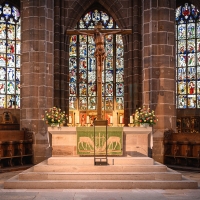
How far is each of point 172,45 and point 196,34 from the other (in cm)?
498

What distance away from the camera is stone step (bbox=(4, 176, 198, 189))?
9.30 metres

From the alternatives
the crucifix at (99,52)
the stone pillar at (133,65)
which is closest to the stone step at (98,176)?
the crucifix at (99,52)

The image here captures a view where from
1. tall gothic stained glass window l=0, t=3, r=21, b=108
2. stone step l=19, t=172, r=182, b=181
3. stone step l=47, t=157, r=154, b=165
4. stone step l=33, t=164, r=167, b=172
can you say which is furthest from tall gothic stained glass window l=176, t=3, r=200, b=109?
stone step l=19, t=172, r=182, b=181

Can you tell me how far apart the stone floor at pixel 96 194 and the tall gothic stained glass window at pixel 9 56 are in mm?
10640

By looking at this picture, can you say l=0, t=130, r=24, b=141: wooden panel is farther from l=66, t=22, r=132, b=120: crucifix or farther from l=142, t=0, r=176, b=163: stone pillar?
l=142, t=0, r=176, b=163: stone pillar

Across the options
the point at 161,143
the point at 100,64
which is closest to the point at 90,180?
the point at 100,64

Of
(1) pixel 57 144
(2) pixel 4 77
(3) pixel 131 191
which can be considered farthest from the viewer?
(2) pixel 4 77

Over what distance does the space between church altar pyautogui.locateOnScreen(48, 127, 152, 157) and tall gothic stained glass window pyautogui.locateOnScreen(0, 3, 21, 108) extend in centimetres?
888

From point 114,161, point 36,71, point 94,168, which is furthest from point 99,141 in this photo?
point 36,71

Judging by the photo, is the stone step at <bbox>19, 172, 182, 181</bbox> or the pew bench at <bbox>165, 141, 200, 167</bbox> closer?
the stone step at <bbox>19, 172, 182, 181</bbox>

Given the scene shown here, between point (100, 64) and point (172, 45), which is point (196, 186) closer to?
point (100, 64)

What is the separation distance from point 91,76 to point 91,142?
965 cm

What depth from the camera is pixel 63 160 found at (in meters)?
10.3

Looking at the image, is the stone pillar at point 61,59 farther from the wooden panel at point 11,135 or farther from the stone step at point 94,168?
the stone step at point 94,168
